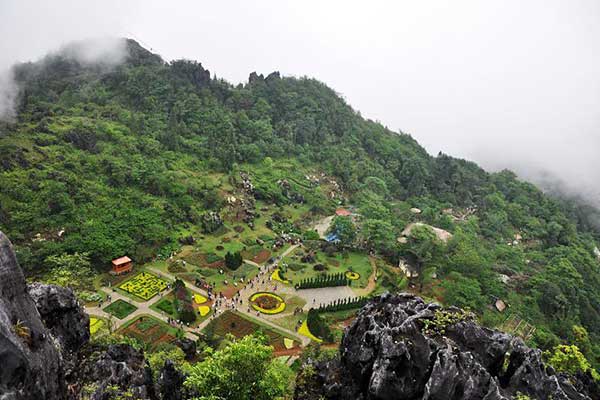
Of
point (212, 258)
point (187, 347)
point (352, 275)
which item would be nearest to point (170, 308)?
point (187, 347)

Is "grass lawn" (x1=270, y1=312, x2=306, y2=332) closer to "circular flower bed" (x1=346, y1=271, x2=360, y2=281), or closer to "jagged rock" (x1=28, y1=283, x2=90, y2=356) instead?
"circular flower bed" (x1=346, y1=271, x2=360, y2=281)

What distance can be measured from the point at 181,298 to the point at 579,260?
76.2 metres

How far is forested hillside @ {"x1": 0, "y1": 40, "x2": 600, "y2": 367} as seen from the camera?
57875mm

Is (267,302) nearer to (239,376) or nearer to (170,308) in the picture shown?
(170,308)

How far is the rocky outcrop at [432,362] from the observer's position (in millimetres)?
17328

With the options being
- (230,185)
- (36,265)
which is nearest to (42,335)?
(36,265)

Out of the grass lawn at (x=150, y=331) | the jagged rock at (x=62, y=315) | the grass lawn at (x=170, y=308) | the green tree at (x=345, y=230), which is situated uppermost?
the jagged rock at (x=62, y=315)

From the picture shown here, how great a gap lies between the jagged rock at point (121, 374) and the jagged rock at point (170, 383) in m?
1.25

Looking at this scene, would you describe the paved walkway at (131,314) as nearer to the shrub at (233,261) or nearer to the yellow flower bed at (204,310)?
the yellow flower bed at (204,310)

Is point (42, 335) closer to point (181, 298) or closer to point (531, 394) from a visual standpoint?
point (531, 394)

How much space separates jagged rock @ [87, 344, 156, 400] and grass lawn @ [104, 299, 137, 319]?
28.3 m

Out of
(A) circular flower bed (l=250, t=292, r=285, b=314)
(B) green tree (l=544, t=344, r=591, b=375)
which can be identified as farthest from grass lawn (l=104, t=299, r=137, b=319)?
(B) green tree (l=544, t=344, r=591, b=375)

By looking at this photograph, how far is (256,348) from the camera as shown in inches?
815

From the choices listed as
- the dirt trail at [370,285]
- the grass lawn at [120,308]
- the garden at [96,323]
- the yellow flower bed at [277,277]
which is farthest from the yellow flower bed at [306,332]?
the garden at [96,323]
